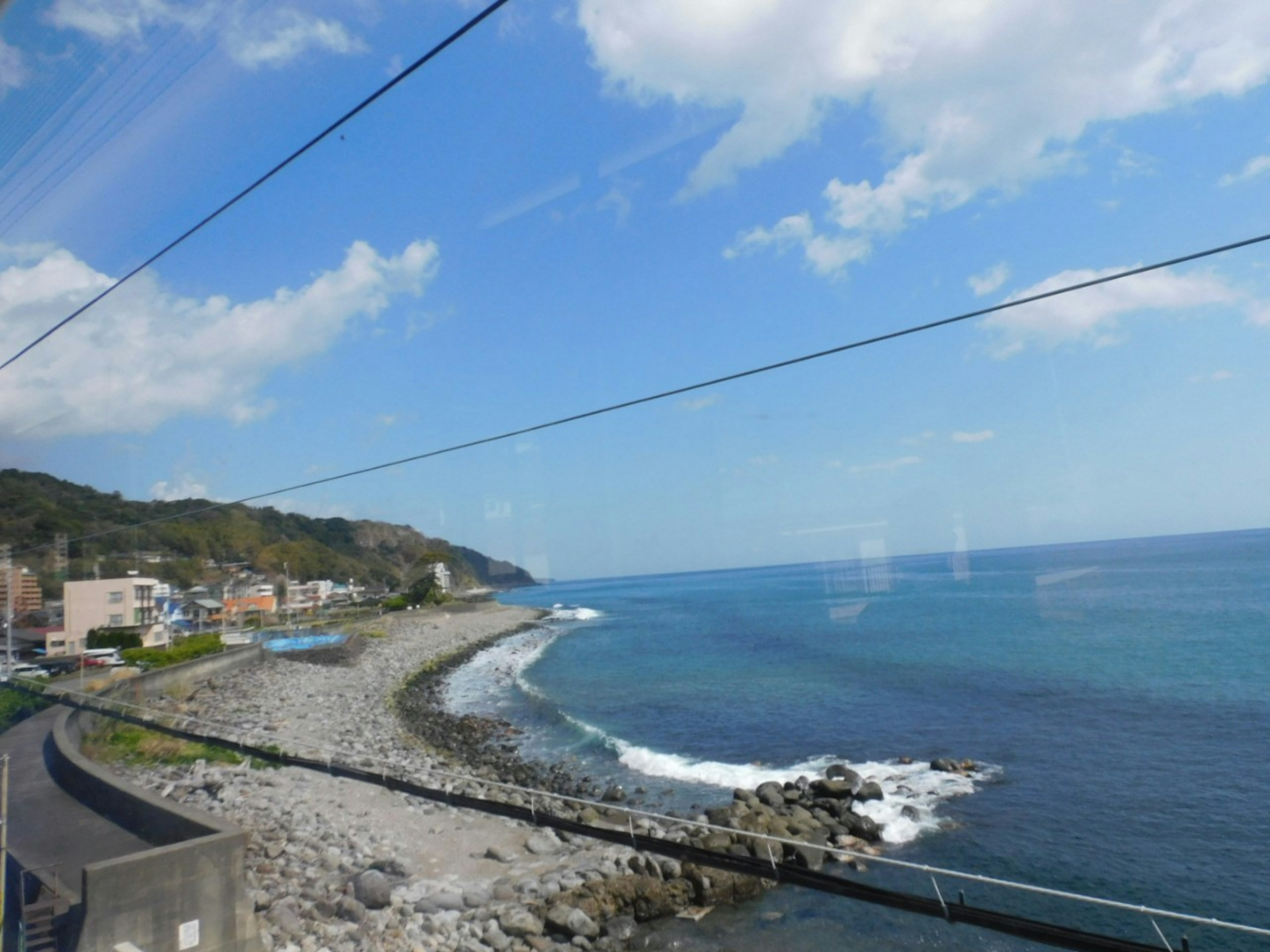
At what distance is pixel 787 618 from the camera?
4459cm

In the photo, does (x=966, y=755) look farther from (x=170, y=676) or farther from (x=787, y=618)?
(x=787, y=618)

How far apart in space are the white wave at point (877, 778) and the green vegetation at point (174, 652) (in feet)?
36.5

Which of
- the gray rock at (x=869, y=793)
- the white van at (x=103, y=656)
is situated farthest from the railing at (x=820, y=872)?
the white van at (x=103, y=656)

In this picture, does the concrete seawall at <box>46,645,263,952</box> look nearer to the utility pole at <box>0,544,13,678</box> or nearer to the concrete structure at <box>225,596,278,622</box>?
the utility pole at <box>0,544,13,678</box>

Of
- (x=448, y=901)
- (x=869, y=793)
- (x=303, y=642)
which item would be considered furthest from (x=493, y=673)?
(x=448, y=901)

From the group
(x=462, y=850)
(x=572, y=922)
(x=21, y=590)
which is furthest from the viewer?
(x=21, y=590)

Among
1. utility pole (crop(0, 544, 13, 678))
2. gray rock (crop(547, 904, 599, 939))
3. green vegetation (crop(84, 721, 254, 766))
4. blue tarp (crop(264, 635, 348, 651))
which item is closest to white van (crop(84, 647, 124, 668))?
utility pole (crop(0, 544, 13, 678))

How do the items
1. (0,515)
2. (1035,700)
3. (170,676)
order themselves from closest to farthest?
(0,515) < (170,676) < (1035,700)

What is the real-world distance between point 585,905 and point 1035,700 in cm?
1648

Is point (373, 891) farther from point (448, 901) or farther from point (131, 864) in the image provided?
point (131, 864)

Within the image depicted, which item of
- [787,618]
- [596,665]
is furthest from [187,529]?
[787,618]

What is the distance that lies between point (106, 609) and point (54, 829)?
12724 mm

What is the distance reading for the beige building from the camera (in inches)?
671

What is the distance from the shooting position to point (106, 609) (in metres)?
17.8
